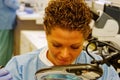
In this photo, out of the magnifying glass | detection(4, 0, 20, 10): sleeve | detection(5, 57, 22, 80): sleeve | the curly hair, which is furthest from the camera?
detection(4, 0, 20, 10): sleeve

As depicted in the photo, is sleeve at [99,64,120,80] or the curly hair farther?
sleeve at [99,64,120,80]

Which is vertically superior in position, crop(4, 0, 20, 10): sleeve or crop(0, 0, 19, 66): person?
crop(4, 0, 20, 10): sleeve

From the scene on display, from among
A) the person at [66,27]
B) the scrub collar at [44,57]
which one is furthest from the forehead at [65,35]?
the scrub collar at [44,57]

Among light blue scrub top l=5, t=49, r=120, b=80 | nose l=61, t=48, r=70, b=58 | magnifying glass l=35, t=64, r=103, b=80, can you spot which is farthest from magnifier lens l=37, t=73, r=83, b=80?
light blue scrub top l=5, t=49, r=120, b=80

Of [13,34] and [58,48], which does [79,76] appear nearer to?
[58,48]

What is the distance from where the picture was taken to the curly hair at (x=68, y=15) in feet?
3.03

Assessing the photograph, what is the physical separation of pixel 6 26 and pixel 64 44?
2.24 m

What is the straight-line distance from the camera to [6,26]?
306 cm

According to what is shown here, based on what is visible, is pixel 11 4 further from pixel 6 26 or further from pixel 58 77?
pixel 58 77

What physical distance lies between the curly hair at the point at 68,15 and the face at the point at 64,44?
2 cm

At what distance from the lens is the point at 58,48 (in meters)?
0.95

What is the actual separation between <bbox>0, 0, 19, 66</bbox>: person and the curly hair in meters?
2.05

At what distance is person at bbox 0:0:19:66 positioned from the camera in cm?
296

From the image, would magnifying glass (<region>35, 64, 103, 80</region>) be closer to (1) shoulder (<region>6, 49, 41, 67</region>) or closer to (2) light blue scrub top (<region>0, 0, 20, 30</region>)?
(1) shoulder (<region>6, 49, 41, 67</region>)
